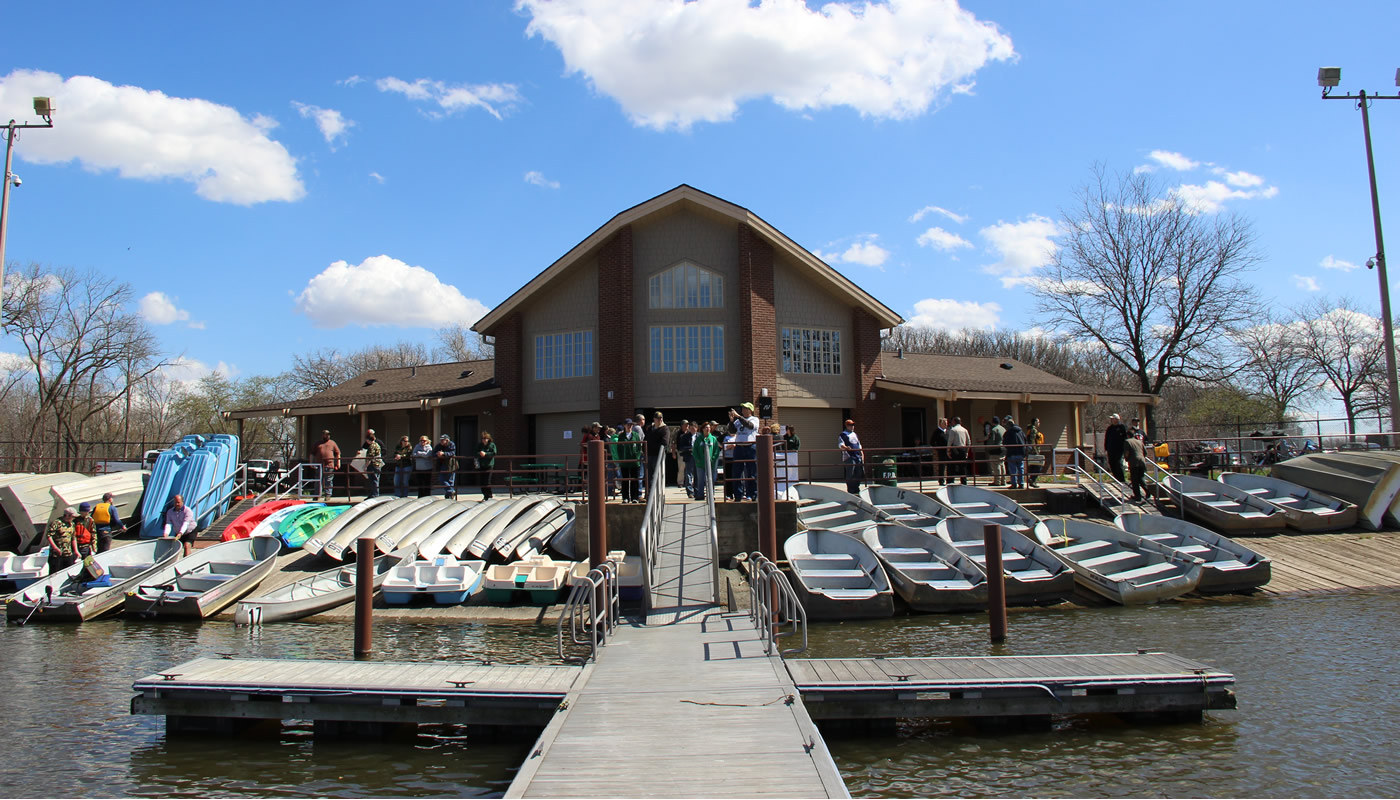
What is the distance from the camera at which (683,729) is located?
7418 mm

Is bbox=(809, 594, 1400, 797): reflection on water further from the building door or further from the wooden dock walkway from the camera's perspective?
the building door

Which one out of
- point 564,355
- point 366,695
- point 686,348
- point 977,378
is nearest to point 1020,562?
point 366,695

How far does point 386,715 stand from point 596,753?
9.97ft

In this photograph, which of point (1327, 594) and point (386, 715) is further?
point (1327, 594)

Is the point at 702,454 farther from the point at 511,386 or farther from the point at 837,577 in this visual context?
the point at 511,386

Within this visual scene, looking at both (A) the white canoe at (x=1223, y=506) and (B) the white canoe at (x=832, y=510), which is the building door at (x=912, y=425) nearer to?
(A) the white canoe at (x=1223, y=506)

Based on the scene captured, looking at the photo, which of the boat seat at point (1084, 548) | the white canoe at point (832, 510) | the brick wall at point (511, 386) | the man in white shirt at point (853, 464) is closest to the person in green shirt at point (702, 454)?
the white canoe at point (832, 510)

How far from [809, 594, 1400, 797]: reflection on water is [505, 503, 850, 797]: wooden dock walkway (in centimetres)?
96

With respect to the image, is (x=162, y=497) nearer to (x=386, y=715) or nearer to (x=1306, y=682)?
(x=386, y=715)

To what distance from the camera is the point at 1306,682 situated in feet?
33.0

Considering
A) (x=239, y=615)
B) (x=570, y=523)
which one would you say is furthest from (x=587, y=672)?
(x=570, y=523)

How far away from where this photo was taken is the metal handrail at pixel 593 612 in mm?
10242

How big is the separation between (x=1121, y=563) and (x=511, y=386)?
58.4 ft

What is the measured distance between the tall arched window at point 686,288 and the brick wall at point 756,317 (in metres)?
0.83
